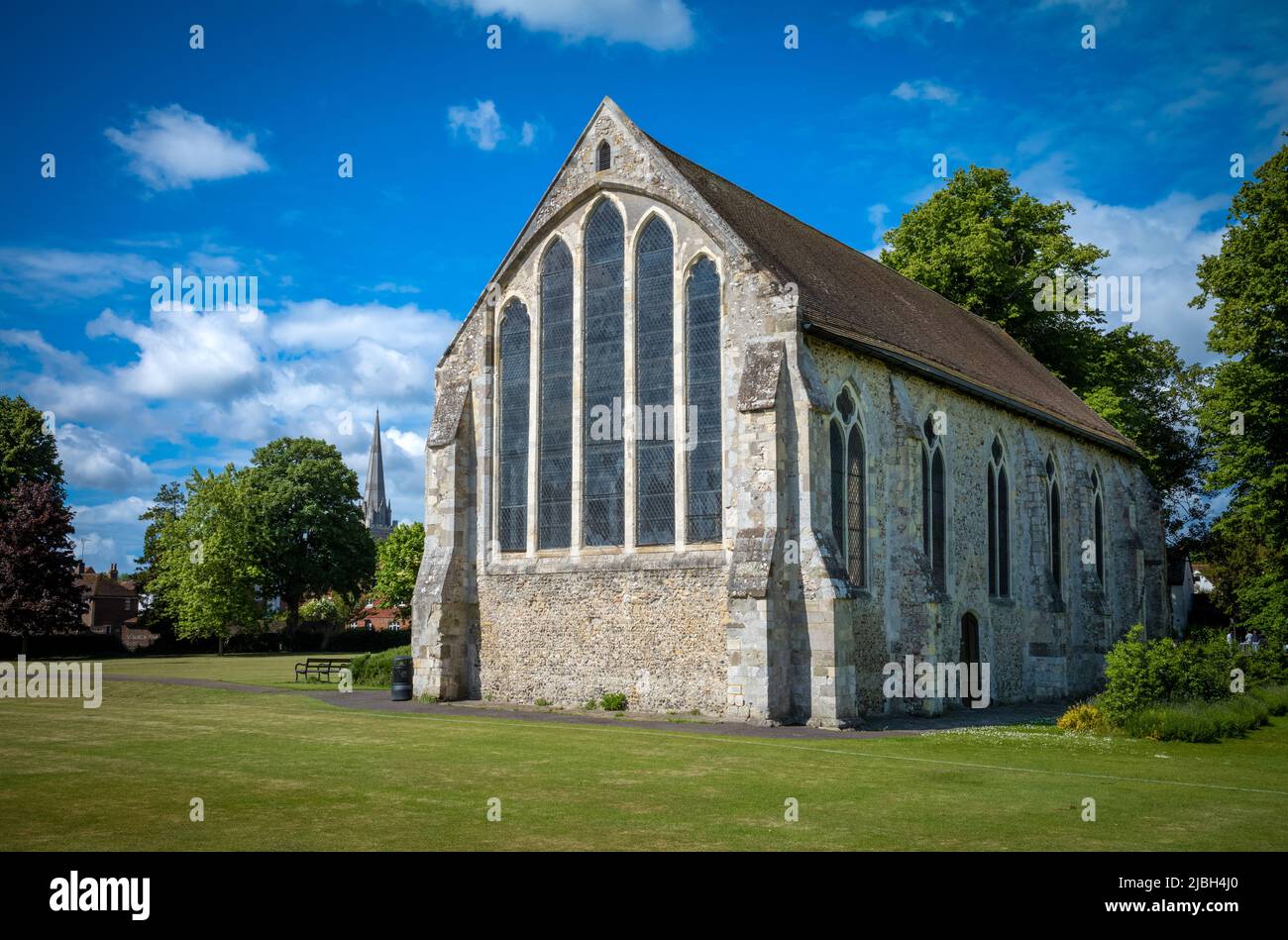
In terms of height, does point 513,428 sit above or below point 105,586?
above

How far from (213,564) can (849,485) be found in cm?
4113

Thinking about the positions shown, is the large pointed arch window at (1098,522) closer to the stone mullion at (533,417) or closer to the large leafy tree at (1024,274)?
the large leafy tree at (1024,274)

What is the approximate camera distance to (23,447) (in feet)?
195

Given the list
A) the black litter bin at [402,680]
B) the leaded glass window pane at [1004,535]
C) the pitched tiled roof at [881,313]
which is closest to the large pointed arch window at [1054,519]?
the pitched tiled roof at [881,313]

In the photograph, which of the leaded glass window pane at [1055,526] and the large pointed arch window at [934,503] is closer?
the large pointed arch window at [934,503]

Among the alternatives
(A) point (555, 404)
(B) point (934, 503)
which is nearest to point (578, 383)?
(A) point (555, 404)

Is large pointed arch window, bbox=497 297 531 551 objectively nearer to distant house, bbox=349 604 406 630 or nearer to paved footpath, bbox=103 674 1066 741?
paved footpath, bbox=103 674 1066 741

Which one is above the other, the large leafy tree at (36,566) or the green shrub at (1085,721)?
the large leafy tree at (36,566)

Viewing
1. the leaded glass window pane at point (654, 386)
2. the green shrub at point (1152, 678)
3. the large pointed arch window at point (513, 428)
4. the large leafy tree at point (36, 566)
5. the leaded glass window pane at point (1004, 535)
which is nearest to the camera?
the green shrub at point (1152, 678)

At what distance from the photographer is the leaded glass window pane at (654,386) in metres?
23.4

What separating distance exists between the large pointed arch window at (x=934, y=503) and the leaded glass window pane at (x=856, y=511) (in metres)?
2.88

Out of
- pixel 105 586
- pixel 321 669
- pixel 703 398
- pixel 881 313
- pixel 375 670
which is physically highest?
pixel 881 313

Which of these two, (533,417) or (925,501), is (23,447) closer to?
(533,417)
